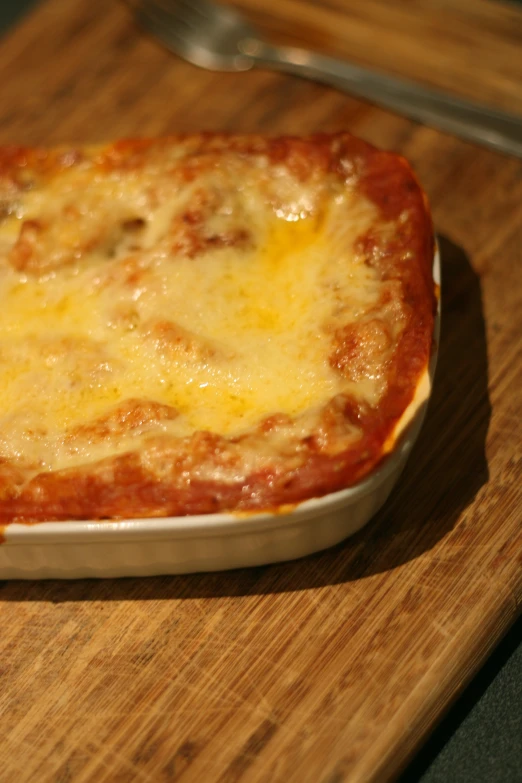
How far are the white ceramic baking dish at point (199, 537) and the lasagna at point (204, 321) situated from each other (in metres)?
0.03

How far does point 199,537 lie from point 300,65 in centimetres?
171

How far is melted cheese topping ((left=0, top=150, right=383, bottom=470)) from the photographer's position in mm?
1731

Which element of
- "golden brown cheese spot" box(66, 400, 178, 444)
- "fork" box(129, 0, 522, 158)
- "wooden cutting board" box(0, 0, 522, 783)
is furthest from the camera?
"fork" box(129, 0, 522, 158)

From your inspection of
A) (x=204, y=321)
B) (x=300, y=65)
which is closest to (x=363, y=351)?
(x=204, y=321)

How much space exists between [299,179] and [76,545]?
3.10ft

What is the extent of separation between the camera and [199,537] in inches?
64.8

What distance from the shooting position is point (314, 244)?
197cm

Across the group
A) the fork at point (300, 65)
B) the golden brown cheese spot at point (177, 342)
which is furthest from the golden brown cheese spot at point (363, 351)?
the fork at point (300, 65)

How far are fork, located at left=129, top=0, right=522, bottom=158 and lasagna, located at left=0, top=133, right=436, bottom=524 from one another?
1.94 ft

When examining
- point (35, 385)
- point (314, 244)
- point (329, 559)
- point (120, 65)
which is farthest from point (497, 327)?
point (120, 65)

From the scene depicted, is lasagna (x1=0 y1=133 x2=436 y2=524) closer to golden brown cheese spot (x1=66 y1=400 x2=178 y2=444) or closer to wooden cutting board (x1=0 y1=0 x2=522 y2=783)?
golden brown cheese spot (x1=66 y1=400 x2=178 y2=444)

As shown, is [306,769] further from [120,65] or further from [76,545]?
[120,65]

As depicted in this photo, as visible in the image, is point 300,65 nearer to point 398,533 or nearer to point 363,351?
point 363,351

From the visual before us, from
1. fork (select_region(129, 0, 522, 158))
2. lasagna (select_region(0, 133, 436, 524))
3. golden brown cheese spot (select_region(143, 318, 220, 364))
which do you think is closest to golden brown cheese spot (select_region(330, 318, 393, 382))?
lasagna (select_region(0, 133, 436, 524))
